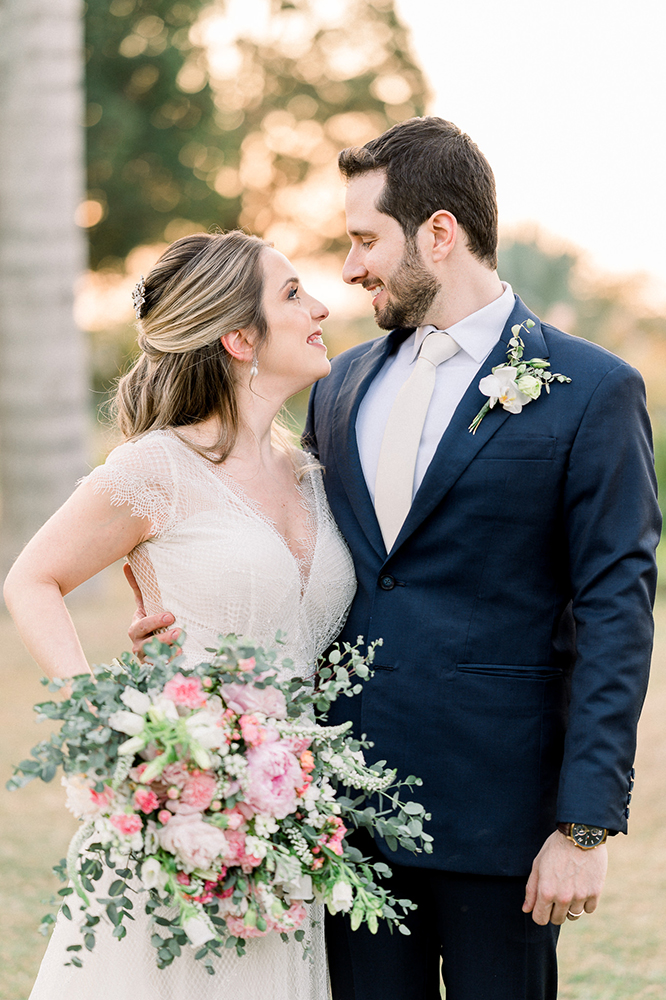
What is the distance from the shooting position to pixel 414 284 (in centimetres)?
270

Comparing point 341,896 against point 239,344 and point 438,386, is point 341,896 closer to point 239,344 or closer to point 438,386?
point 438,386

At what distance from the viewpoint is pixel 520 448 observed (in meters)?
2.41

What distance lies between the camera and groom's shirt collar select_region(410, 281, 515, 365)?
262 centimetres

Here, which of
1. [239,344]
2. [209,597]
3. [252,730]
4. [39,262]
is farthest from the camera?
[39,262]

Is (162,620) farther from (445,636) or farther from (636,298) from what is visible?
(636,298)

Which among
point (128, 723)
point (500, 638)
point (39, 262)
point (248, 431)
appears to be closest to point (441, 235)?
point (248, 431)

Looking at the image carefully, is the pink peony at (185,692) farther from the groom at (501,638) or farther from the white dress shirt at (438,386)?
the white dress shirt at (438,386)

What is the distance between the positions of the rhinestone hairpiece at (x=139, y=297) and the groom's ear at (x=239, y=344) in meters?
0.26

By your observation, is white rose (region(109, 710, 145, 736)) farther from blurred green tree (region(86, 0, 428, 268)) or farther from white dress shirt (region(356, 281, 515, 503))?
blurred green tree (region(86, 0, 428, 268))

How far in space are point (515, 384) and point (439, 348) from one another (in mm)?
281

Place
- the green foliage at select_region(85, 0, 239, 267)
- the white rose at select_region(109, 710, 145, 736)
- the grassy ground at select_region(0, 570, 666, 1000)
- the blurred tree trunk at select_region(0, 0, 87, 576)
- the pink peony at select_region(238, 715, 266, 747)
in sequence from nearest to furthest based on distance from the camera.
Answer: the white rose at select_region(109, 710, 145, 736)
the pink peony at select_region(238, 715, 266, 747)
the grassy ground at select_region(0, 570, 666, 1000)
the blurred tree trunk at select_region(0, 0, 87, 576)
the green foliage at select_region(85, 0, 239, 267)

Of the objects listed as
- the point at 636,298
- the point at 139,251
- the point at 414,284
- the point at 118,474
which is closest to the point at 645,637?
the point at 414,284

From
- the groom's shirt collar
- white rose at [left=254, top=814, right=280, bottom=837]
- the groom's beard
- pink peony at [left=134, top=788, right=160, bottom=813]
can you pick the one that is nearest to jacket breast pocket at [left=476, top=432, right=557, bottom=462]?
the groom's shirt collar

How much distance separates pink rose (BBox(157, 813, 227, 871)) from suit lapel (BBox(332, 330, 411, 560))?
0.89m
